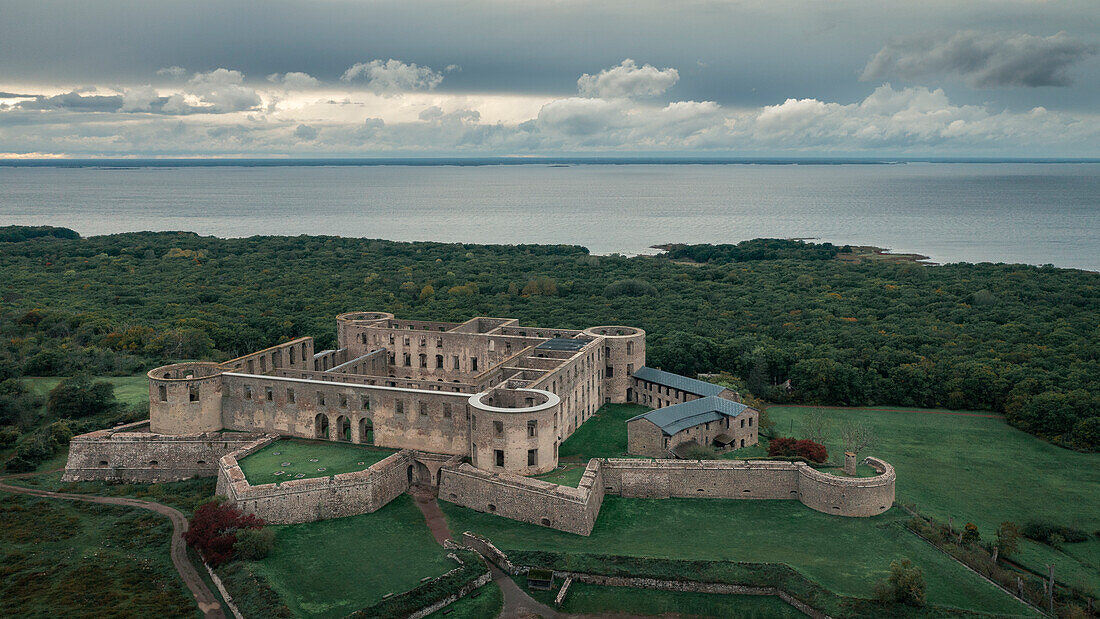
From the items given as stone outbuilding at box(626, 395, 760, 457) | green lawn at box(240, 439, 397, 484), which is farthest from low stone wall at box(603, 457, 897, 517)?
green lawn at box(240, 439, 397, 484)

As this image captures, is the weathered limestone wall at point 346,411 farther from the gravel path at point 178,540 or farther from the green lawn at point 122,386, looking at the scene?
the green lawn at point 122,386

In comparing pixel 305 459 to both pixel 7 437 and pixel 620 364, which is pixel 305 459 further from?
pixel 7 437

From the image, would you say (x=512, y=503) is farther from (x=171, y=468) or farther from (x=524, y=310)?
(x=524, y=310)

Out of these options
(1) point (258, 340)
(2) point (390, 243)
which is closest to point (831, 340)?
(1) point (258, 340)

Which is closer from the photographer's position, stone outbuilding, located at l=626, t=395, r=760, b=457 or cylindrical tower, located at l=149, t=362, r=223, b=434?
stone outbuilding, located at l=626, t=395, r=760, b=457

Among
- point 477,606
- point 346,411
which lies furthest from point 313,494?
point 477,606

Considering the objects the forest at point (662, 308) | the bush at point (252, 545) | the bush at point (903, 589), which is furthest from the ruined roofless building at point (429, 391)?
the bush at point (903, 589)

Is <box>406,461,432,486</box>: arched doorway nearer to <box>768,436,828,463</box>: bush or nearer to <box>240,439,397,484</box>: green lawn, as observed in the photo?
<box>240,439,397,484</box>: green lawn
